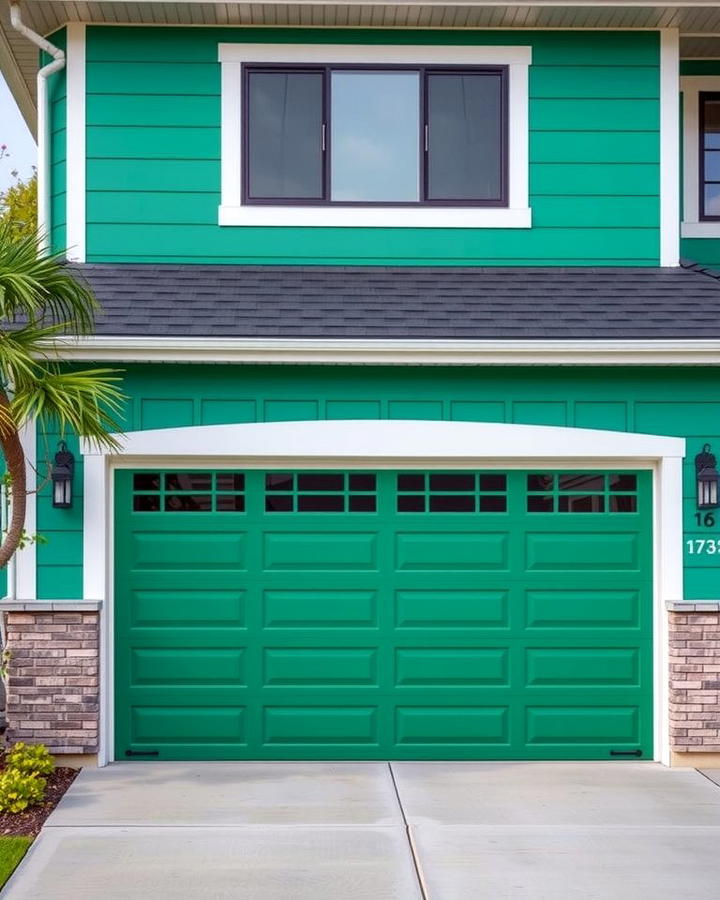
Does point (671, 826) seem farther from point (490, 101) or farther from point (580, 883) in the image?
point (490, 101)

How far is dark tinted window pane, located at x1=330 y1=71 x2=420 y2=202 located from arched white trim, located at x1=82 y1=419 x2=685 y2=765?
207 cm

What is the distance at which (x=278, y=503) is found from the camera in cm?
785

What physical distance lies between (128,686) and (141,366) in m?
2.28

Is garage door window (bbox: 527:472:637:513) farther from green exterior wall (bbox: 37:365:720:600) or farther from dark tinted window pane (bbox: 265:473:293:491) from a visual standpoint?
dark tinted window pane (bbox: 265:473:293:491)

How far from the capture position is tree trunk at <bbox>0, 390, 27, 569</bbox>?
6680 millimetres

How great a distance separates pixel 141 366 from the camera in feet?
25.1

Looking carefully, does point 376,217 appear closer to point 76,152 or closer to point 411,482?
point 411,482

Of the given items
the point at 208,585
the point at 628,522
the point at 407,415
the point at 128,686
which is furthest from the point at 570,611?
the point at 128,686

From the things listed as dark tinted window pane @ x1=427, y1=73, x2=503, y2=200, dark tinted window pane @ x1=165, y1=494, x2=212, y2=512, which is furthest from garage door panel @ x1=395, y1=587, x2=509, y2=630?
dark tinted window pane @ x1=427, y1=73, x2=503, y2=200

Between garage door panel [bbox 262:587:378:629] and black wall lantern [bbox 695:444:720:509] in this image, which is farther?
garage door panel [bbox 262:587:378:629]

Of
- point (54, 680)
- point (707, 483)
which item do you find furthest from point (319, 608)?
point (707, 483)

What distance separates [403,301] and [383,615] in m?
2.28

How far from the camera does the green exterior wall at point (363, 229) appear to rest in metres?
8.35

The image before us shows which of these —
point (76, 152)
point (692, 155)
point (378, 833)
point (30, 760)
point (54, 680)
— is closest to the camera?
point (378, 833)
